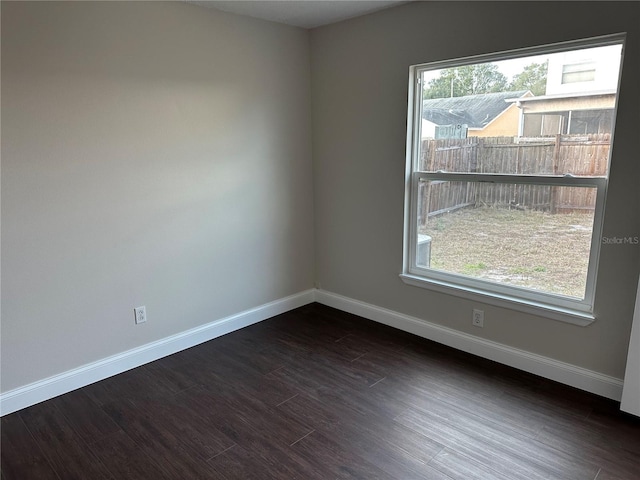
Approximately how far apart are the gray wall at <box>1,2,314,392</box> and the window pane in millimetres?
1261

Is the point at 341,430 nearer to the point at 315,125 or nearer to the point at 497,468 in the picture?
the point at 497,468

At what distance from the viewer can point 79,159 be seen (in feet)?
8.19

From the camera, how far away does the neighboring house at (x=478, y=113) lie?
267 centimetres

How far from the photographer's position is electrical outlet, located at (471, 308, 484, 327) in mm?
2932

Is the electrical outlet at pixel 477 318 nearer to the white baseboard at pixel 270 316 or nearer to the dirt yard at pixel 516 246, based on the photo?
the white baseboard at pixel 270 316

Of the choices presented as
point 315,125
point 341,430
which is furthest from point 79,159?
point 341,430

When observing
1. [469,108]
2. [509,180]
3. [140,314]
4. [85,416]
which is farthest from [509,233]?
[85,416]

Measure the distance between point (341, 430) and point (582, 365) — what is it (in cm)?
150

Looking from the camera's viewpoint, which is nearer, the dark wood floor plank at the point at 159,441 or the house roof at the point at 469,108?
the dark wood floor plank at the point at 159,441

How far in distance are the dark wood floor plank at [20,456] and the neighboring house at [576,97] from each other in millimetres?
3163

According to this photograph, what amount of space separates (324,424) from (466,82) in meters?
2.33

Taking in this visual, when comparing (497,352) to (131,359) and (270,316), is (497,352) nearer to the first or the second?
(270,316)

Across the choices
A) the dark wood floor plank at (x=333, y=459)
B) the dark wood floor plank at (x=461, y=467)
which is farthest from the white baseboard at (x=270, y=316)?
the dark wood floor plank at (x=333, y=459)

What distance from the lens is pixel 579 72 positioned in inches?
93.8
